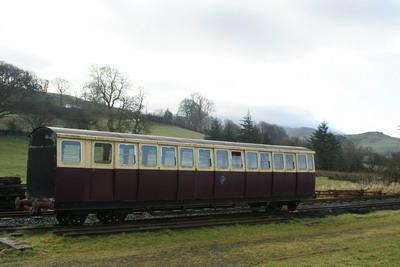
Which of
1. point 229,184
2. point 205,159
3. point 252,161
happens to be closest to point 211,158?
point 205,159

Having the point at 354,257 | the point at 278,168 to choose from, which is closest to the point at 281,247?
the point at 354,257

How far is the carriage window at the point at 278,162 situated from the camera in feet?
66.6

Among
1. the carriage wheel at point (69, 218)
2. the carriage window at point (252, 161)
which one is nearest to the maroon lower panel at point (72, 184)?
the carriage wheel at point (69, 218)

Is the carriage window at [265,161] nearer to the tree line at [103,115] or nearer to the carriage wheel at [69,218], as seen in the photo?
the carriage wheel at [69,218]

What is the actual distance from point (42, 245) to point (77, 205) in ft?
8.66

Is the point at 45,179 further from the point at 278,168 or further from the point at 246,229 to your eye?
the point at 278,168

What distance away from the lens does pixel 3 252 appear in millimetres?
10352

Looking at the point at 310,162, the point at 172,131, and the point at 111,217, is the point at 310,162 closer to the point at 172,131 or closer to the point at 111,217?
the point at 111,217

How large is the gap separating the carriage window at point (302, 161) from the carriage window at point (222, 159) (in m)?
4.74

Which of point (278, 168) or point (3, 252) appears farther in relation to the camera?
point (278, 168)

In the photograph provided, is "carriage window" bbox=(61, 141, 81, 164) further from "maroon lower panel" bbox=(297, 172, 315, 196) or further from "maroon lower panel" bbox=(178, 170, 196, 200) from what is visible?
"maroon lower panel" bbox=(297, 172, 315, 196)

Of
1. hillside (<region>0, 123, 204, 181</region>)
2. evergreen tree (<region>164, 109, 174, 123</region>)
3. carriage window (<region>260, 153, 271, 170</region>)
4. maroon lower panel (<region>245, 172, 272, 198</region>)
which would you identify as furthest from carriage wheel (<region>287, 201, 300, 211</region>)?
evergreen tree (<region>164, 109, 174, 123</region>)

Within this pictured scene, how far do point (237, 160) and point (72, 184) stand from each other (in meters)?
6.98

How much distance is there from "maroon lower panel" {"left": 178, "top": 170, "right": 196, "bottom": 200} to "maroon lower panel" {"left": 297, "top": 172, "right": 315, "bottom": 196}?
6.37 m
